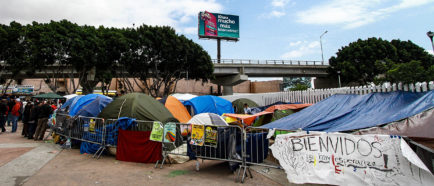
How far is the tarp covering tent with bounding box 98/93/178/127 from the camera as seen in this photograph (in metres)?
7.62

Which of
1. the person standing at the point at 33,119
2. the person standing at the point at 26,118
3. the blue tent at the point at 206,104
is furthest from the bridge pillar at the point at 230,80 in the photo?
the person standing at the point at 33,119

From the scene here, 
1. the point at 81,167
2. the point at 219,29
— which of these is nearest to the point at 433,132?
the point at 81,167

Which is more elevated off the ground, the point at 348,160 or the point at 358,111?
the point at 358,111

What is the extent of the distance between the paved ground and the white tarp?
34.7 inches

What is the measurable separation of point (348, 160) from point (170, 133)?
4.20m

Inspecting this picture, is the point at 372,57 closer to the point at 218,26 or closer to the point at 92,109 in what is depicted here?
the point at 218,26

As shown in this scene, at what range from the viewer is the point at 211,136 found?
5531mm

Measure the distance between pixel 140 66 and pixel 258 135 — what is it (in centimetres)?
2367

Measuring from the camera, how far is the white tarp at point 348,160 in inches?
140

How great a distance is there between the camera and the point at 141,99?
8.22m

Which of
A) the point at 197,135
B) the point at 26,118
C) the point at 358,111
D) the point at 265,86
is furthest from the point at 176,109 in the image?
the point at 265,86

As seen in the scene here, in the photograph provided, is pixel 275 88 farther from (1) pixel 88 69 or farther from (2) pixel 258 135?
(2) pixel 258 135

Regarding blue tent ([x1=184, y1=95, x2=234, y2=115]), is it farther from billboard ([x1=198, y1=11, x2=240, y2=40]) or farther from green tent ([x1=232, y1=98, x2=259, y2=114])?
billboard ([x1=198, y1=11, x2=240, y2=40])

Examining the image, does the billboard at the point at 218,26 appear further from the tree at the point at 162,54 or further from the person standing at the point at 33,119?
the person standing at the point at 33,119
